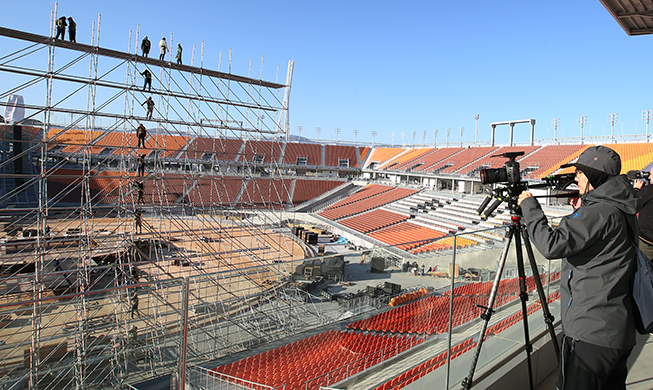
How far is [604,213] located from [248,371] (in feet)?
8.67

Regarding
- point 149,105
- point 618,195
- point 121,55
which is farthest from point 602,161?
point 149,105

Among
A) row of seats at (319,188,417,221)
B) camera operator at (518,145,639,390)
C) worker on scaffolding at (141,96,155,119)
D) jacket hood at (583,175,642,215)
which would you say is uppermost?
worker on scaffolding at (141,96,155,119)

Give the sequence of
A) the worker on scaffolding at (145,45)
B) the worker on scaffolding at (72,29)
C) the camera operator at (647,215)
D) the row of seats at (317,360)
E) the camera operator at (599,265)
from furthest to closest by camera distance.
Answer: the worker on scaffolding at (145,45) → the worker on scaffolding at (72,29) → the camera operator at (647,215) → the row of seats at (317,360) → the camera operator at (599,265)

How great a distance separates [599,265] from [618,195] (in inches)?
13.9

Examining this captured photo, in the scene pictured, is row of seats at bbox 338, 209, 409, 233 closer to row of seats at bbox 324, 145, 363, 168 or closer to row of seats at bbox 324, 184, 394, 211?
row of seats at bbox 324, 184, 394, 211

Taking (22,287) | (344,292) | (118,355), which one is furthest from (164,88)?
(344,292)

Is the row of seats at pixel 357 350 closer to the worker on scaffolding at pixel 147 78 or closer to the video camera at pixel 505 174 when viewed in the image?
the video camera at pixel 505 174

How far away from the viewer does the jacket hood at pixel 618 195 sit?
5.83ft

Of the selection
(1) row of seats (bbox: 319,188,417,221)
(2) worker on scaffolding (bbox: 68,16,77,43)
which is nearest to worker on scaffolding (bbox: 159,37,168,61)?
(2) worker on scaffolding (bbox: 68,16,77,43)

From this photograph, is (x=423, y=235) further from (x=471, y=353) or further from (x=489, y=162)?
(x=471, y=353)

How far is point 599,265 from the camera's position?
71.2 inches

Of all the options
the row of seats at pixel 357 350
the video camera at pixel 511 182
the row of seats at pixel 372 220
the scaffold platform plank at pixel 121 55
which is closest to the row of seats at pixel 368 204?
the row of seats at pixel 372 220

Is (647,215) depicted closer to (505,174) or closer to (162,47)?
(505,174)

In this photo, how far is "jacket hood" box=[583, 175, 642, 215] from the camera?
1.78 m
